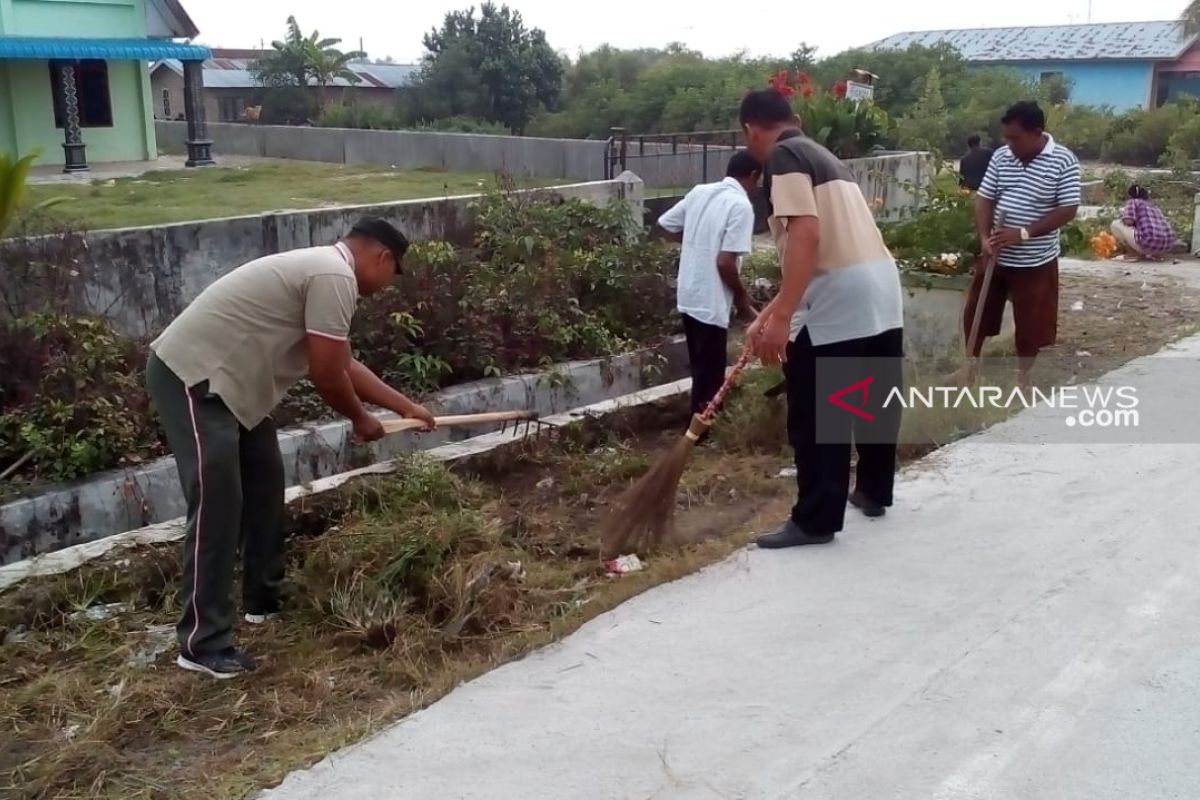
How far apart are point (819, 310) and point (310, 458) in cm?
290

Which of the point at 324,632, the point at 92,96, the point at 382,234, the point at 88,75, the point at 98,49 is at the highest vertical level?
the point at 98,49

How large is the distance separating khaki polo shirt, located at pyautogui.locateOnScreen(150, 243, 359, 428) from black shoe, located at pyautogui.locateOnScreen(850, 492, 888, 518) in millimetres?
2165

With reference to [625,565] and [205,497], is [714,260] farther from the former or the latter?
[205,497]

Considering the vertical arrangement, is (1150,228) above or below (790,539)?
above

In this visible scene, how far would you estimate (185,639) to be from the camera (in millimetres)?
3668

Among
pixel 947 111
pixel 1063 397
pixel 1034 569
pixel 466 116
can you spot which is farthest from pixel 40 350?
pixel 466 116

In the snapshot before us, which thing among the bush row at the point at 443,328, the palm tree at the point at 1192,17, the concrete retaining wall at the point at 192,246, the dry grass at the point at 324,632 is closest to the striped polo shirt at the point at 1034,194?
the dry grass at the point at 324,632

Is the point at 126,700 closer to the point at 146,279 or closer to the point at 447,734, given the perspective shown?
the point at 447,734

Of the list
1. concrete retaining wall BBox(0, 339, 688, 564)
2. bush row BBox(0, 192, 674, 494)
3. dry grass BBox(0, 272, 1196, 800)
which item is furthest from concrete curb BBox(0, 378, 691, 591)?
bush row BBox(0, 192, 674, 494)

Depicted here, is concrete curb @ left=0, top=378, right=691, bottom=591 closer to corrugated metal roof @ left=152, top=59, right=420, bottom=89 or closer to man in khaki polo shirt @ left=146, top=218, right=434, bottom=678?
man in khaki polo shirt @ left=146, top=218, right=434, bottom=678

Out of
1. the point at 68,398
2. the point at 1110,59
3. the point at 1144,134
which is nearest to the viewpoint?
the point at 68,398

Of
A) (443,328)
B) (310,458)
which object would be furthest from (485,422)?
(443,328)

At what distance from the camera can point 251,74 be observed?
122 ft

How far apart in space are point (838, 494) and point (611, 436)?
2166mm
